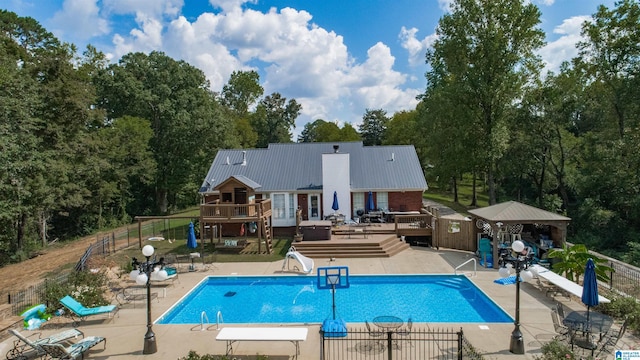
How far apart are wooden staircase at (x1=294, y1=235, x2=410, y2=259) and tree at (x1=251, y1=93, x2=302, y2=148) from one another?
158 ft

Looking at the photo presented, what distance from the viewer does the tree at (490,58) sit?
27.9 meters

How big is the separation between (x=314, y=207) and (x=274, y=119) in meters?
46.6

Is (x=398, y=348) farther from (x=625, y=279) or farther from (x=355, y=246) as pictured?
(x=355, y=246)

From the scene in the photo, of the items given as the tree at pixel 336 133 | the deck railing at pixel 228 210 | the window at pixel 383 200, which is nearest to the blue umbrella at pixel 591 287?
the deck railing at pixel 228 210

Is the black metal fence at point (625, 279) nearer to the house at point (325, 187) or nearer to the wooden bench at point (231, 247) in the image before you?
the house at point (325, 187)

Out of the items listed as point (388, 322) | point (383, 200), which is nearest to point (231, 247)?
point (383, 200)

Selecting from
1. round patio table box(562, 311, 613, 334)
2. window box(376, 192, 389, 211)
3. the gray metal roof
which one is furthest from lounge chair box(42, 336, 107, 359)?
window box(376, 192, 389, 211)

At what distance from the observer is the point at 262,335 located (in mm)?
9906

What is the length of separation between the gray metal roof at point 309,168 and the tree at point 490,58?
723cm

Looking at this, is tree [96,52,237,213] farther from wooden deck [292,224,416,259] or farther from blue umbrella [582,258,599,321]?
blue umbrella [582,258,599,321]

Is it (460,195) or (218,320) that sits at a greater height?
(460,195)

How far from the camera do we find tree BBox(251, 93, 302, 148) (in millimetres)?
66125

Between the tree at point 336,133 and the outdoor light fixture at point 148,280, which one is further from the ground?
the tree at point 336,133

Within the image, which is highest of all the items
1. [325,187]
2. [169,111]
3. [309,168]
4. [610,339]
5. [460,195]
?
[169,111]
